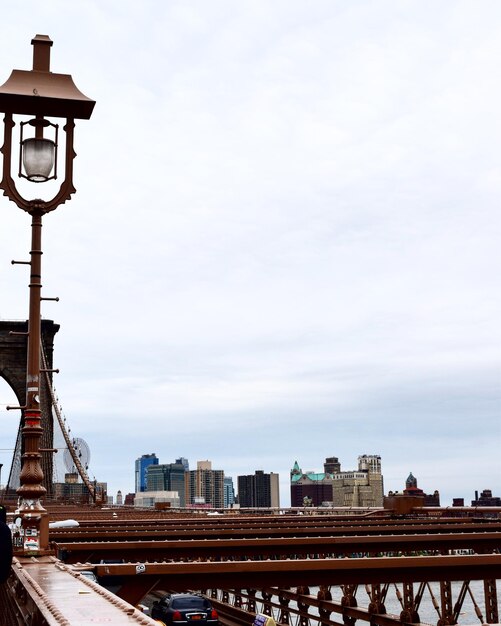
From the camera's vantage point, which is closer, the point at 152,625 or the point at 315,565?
the point at 152,625

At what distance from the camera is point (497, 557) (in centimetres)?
1122

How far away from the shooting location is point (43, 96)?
10727mm

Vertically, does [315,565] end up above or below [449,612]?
above

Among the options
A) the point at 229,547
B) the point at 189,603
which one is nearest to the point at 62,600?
the point at 229,547

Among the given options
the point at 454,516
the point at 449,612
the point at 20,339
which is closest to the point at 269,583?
the point at 449,612

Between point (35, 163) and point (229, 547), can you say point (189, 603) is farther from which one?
point (35, 163)

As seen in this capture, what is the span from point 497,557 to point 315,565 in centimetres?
247

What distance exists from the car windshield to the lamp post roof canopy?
20047mm

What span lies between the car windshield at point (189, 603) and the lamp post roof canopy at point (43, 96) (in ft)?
65.8

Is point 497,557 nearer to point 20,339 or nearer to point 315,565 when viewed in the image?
point 315,565

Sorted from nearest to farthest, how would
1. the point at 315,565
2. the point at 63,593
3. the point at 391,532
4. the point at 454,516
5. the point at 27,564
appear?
the point at 63,593, the point at 27,564, the point at 315,565, the point at 391,532, the point at 454,516

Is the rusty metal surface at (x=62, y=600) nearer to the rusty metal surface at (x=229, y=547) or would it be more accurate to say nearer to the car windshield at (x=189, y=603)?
the rusty metal surface at (x=229, y=547)

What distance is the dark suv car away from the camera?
27.2 m

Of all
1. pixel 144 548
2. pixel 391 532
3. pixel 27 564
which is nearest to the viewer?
pixel 27 564
